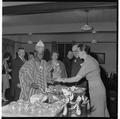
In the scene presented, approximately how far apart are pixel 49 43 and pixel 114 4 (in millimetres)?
753

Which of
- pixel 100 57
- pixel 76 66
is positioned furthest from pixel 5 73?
pixel 100 57

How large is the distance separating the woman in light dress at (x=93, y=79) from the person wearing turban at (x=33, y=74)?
0.64ft

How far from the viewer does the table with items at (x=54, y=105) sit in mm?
1923

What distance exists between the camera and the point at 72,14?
2.16 metres

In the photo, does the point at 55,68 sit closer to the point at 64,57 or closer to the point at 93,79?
the point at 64,57

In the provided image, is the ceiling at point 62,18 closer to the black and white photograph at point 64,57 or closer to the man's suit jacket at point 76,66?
the black and white photograph at point 64,57

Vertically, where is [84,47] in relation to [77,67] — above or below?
above

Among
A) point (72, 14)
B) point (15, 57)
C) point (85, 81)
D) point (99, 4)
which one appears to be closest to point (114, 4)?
point (99, 4)

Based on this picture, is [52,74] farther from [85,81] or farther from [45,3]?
[45,3]

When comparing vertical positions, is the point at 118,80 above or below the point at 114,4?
below

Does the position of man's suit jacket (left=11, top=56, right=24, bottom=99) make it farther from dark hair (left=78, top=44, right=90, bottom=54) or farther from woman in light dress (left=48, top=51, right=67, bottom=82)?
dark hair (left=78, top=44, right=90, bottom=54)

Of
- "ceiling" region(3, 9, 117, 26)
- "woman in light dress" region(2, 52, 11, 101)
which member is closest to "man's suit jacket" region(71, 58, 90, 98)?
"ceiling" region(3, 9, 117, 26)

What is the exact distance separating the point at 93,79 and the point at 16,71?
0.79 metres

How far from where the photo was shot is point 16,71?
84.4 inches
